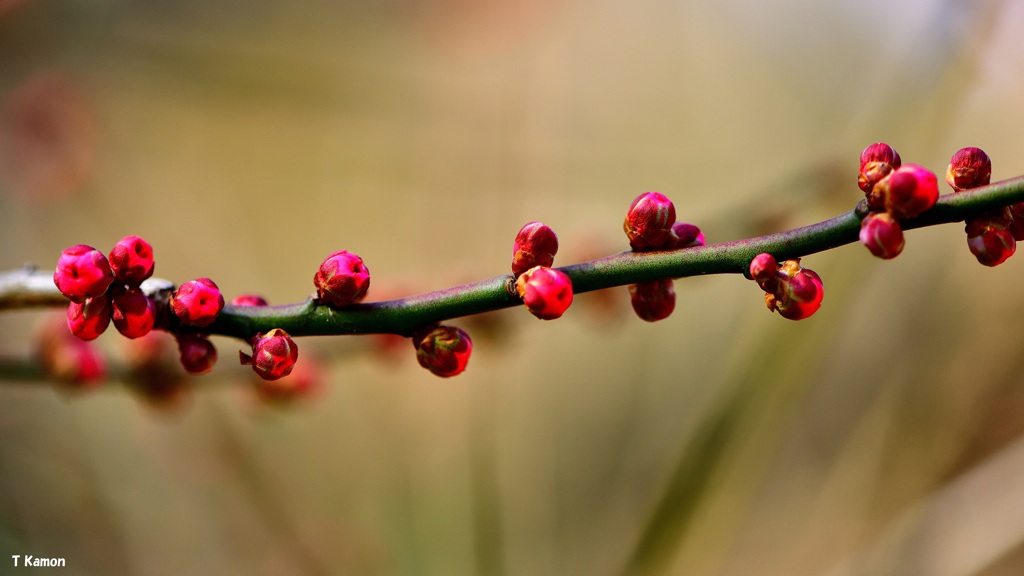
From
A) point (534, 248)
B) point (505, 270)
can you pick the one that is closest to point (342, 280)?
point (534, 248)

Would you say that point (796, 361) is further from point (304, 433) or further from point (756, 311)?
point (304, 433)

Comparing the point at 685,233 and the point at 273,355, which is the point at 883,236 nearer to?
the point at 685,233

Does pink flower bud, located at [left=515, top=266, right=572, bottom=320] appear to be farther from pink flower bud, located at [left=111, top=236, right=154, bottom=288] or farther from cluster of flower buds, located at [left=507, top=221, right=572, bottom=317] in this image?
pink flower bud, located at [left=111, top=236, right=154, bottom=288]

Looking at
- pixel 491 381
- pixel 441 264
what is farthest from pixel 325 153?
pixel 491 381

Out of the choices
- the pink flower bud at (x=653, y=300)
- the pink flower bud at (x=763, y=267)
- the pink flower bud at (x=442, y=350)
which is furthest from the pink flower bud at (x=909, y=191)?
the pink flower bud at (x=442, y=350)

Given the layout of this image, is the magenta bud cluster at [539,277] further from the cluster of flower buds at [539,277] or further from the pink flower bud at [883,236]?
the pink flower bud at [883,236]

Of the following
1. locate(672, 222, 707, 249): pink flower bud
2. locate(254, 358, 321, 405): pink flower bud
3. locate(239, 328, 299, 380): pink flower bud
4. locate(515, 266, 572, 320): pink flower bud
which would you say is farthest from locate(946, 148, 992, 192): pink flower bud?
locate(254, 358, 321, 405): pink flower bud
